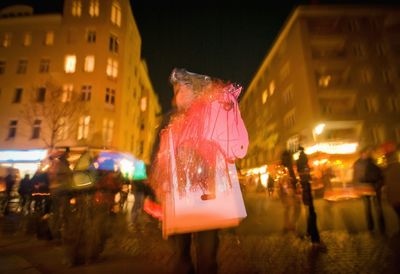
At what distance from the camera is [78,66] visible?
27.8 meters

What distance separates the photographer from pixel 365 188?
23.3 ft

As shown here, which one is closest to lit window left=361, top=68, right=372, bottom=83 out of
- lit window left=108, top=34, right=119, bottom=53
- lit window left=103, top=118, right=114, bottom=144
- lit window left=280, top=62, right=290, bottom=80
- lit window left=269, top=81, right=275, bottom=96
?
lit window left=280, top=62, right=290, bottom=80

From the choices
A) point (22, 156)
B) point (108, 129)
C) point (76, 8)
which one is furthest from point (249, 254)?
point (76, 8)

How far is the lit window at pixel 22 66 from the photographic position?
28764mm

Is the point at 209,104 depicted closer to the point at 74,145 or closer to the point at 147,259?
the point at 147,259

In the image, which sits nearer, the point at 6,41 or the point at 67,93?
the point at 67,93

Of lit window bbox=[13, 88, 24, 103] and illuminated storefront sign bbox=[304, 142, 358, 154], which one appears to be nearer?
illuminated storefront sign bbox=[304, 142, 358, 154]

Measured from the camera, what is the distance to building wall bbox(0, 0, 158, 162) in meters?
27.0

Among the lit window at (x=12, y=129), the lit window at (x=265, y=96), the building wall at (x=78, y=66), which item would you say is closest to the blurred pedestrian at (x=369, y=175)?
the building wall at (x=78, y=66)

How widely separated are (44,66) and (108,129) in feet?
30.8

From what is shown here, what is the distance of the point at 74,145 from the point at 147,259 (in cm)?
2342

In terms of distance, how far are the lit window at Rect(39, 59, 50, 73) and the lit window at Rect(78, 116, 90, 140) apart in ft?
22.3

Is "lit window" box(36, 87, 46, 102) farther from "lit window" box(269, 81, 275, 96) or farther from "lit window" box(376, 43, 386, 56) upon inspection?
"lit window" box(376, 43, 386, 56)

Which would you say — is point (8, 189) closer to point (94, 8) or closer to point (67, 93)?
point (67, 93)
